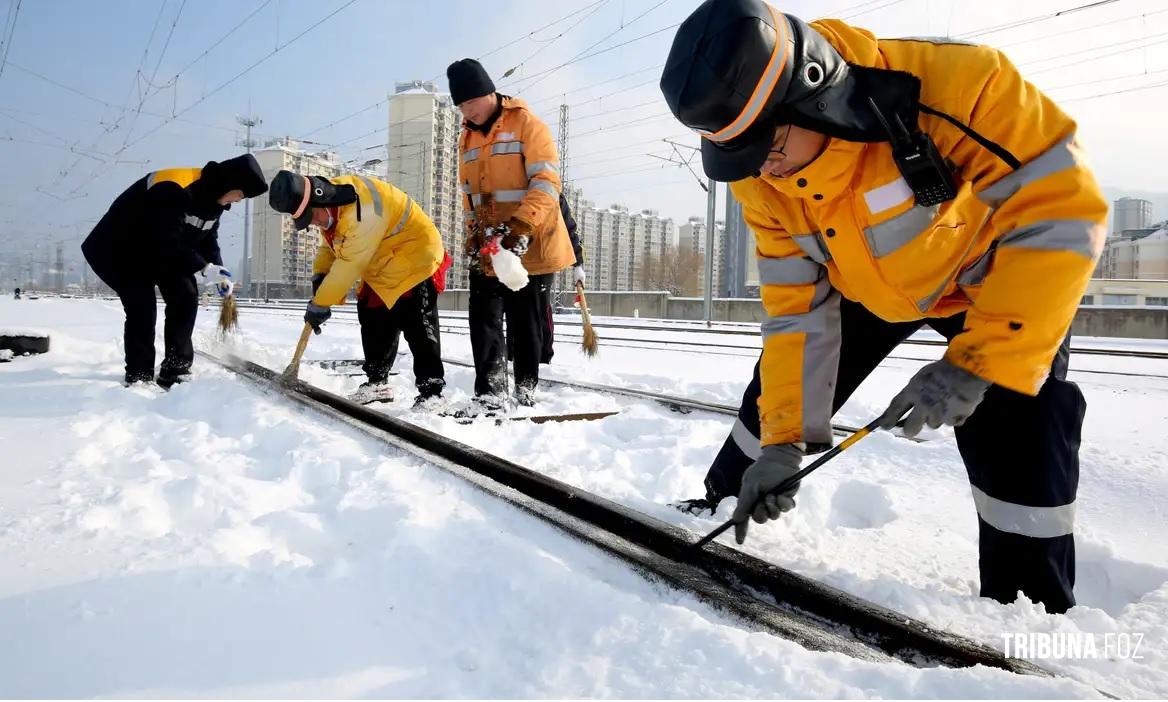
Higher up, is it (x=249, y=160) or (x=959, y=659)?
(x=249, y=160)

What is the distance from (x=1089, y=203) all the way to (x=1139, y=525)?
1.65m

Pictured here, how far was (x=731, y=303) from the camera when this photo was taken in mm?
21438

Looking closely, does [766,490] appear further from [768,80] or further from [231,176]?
[231,176]

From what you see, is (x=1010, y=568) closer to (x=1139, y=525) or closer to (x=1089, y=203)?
(x=1089, y=203)

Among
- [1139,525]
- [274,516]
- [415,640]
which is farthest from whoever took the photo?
[1139,525]

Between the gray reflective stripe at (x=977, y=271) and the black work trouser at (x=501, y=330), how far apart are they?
2.61m

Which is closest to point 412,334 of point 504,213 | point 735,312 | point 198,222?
point 504,213

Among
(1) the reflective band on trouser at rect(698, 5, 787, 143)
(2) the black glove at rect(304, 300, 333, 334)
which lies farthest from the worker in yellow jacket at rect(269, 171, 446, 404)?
(1) the reflective band on trouser at rect(698, 5, 787, 143)

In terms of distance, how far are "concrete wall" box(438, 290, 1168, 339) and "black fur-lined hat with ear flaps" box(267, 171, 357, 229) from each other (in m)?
12.1

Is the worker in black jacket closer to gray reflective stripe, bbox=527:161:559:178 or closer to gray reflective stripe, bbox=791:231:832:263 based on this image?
gray reflective stripe, bbox=527:161:559:178

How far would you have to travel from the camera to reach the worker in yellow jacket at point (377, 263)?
12.9 ft

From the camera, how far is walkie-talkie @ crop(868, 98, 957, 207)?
4.52 feet

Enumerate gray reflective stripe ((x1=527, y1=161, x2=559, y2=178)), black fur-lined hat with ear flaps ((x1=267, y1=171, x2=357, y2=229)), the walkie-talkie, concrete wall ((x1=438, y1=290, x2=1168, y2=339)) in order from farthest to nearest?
concrete wall ((x1=438, y1=290, x2=1168, y2=339)) < gray reflective stripe ((x1=527, y1=161, x2=559, y2=178)) < black fur-lined hat with ear flaps ((x1=267, y1=171, x2=357, y2=229)) < the walkie-talkie

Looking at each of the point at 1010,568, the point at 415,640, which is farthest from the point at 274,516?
the point at 1010,568
